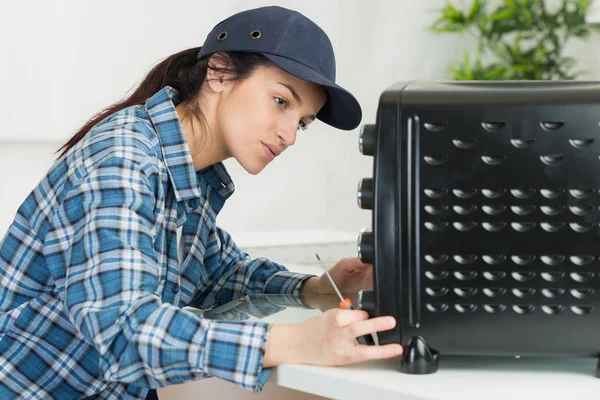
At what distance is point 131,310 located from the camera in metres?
0.82

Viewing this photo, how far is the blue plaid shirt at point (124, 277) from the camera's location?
0.81m

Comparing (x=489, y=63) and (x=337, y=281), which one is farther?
(x=489, y=63)

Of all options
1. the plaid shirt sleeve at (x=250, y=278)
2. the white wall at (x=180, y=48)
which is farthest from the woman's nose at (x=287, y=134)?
the white wall at (x=180, y=48)

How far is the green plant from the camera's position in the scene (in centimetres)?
294

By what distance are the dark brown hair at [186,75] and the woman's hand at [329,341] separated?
459 mm

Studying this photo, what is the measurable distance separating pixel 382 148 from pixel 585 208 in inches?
7.7

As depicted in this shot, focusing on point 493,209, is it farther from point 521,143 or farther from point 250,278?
point 250,278

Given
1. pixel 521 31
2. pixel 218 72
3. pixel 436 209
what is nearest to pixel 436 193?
pixel 436 209

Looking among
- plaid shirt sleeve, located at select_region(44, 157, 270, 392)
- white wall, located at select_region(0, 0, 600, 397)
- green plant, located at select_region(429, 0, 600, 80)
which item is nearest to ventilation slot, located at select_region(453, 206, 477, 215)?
plaid shirt sleeve, located at select_region(44, 157, 270, 392)

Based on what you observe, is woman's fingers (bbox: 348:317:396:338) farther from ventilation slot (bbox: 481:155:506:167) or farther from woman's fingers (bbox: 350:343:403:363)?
ventilation slot (bbox: 481:155:506:167)

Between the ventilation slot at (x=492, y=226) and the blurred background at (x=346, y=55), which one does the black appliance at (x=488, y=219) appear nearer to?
the ventilation slot at (x=492, y=226)

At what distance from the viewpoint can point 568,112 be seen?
736 mm

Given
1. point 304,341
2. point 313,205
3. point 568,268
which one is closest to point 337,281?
point 304,341

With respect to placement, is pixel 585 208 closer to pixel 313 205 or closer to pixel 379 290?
pixel 379 290
